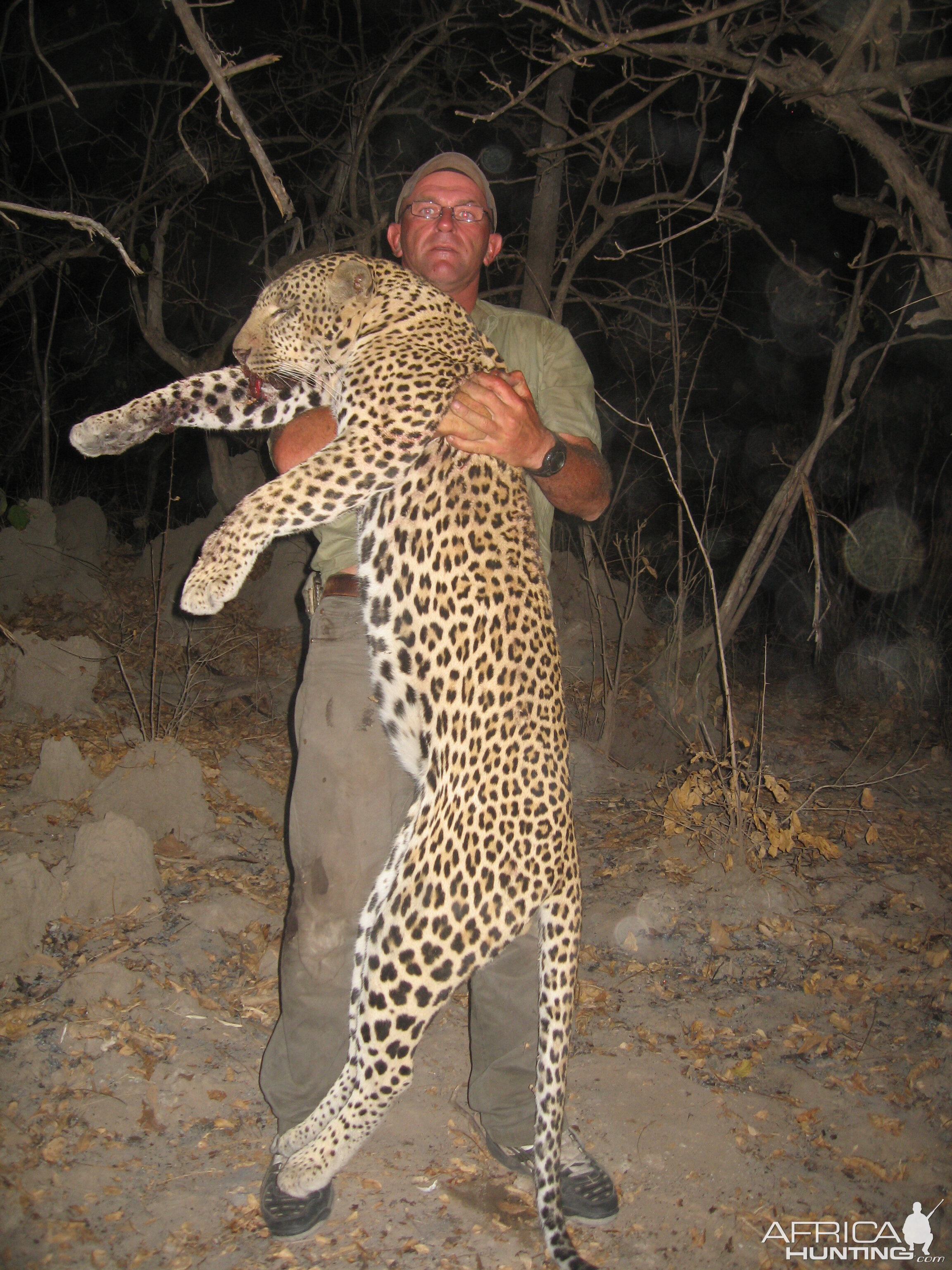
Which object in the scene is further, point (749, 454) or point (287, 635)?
point (749, 454)

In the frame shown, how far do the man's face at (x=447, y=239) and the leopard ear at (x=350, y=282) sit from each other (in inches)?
9.9

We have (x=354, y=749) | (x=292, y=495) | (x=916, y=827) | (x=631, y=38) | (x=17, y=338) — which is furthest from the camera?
(x=17, y=338)

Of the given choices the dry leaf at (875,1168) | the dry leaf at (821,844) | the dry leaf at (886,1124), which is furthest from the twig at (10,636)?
the dry leaf at (821,844)

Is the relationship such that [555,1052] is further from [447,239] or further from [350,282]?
[447,239]

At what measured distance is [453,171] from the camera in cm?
327

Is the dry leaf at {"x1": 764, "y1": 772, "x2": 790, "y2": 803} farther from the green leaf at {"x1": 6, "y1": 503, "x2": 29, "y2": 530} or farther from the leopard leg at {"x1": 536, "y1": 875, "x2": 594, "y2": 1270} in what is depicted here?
the green leaf at {"x1": 6, "y1": 503, "x2": 29, "y2": 530}

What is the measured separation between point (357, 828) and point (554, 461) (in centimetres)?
139

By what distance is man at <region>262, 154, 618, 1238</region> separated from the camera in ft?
9.15

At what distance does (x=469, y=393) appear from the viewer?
9.00ft

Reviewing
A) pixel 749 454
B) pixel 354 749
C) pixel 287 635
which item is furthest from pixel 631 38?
pixel 749 454

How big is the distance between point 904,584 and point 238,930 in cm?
859

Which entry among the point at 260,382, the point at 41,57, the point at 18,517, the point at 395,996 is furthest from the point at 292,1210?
the point at 18,517

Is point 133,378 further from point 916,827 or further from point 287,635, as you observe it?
point 916,827

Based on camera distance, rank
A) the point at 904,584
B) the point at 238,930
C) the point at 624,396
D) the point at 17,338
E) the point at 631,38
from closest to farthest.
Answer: the point at 631,38
the point at 238,930
the point at 904,584
the point at 17,338
the point at 624,396
